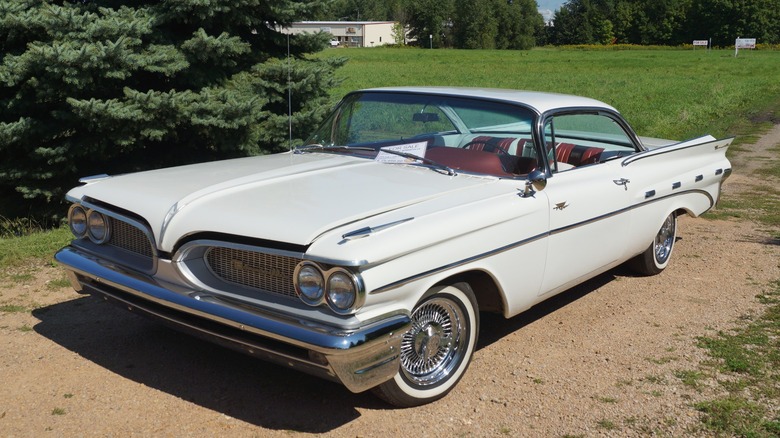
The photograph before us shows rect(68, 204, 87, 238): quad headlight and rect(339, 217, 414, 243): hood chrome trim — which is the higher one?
rect(339, 217, 414, 243): hood chrome trim

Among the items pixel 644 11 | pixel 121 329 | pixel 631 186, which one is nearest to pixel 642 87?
pixel 631 186

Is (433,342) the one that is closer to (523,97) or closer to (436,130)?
(436,130)

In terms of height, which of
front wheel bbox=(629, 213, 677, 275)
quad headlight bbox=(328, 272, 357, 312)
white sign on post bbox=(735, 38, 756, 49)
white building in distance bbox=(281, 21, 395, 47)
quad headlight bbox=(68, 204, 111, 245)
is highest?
white building in distance bbox=(281, 21, 395, 47)

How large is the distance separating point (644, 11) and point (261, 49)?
12281 centimetres

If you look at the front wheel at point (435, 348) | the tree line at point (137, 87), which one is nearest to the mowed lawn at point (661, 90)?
the tree line at point (137, 87)

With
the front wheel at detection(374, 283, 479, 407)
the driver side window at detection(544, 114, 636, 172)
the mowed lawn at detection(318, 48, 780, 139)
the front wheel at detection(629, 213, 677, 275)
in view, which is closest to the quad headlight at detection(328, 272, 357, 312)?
the front wheel at detection(374, 283, 479, 407)

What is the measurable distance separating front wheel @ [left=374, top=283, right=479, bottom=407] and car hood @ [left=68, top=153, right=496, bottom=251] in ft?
1.63

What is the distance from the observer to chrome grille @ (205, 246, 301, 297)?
3.55m

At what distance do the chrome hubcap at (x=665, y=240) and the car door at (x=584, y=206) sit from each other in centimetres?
81

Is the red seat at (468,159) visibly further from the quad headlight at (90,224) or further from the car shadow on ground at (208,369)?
the quad headlight at (90,224)

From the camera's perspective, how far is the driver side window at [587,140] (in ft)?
18.1

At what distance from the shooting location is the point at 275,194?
4.05 meters

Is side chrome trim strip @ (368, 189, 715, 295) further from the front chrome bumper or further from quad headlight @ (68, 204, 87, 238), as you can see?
quad headlight @ (68, 204, 87, 238)

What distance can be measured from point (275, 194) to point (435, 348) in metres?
1.13
